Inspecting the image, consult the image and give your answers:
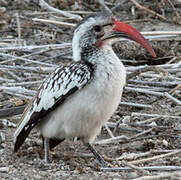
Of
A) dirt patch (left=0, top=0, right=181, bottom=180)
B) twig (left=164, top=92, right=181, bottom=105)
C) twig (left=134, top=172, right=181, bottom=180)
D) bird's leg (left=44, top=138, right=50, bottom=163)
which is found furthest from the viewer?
twig (left=164, top=92, right=181, bottom=105)

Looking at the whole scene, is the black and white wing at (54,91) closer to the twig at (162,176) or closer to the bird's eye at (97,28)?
the bird's eye at (97,28)

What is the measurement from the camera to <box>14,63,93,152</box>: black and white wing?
3.87m

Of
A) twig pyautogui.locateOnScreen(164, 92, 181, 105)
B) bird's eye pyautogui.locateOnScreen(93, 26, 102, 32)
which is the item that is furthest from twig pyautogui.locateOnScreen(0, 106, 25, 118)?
twig pyautogui.locateOnScreen(164, 92, 181, 105)

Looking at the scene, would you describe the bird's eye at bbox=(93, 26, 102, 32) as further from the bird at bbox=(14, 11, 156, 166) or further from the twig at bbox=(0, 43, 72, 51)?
the twig at bbox=(0, 43, 72, 51)

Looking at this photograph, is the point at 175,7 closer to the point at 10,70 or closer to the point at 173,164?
the point at 10,70

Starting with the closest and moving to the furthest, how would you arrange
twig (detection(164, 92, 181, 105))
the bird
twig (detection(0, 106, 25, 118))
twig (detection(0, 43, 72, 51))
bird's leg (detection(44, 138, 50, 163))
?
1. the bird
2. bird's leg (detection(44, 138, 50, 163))
3. twig (detection(0, 106, 25, 118))
4. twig (detection(164, 92, 181, 105))
5. twig (detection(0, 43, 72, 51))

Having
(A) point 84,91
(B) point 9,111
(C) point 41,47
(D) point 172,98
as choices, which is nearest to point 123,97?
(D) point 172,98

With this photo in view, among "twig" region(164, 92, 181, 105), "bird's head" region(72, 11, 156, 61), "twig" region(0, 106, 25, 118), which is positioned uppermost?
"bird's head" region(72, 11, 156, 61)

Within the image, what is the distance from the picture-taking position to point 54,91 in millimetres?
3971

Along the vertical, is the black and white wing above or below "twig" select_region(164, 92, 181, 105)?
above

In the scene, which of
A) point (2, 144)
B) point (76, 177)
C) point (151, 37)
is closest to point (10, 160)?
point (2, 144)

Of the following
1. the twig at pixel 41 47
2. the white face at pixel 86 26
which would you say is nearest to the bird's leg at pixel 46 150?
the white face at pixel 86 26

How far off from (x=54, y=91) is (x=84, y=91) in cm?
24

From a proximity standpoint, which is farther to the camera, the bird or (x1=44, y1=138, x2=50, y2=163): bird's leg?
(x1=44, y1=138, x2=50, y2=163): bird's leg
